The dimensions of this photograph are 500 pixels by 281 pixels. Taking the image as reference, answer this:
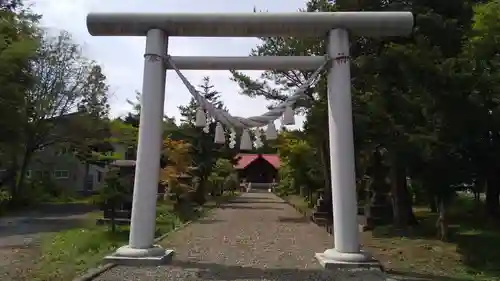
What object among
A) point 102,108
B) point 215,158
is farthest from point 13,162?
point 215,158

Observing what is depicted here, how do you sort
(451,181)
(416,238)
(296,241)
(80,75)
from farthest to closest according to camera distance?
(80,75)
(416,238)
(296,241)
(451,181)

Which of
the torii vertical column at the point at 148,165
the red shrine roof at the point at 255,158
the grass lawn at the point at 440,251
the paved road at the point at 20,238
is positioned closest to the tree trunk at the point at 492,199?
the grass lawn at the point at 440,251

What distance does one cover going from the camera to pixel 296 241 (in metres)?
12.8

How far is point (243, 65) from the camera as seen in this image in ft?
29.4

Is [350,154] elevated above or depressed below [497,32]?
below

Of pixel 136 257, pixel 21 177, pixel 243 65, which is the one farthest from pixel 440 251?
pixel 21 177

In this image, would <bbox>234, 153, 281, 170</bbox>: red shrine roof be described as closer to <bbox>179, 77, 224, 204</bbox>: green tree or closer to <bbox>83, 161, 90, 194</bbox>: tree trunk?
<bbox>83, 161, 90, 194</bbox>: tree trunk

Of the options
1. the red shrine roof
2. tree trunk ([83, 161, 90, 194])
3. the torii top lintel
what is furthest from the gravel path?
the red shrine roof

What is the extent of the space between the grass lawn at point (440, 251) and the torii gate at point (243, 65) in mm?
2169

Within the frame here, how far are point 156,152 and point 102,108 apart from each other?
26887mm

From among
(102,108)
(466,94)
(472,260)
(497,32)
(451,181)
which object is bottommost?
(472,260)

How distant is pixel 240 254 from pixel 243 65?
3877 millimetres

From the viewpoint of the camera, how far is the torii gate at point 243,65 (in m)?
8.28

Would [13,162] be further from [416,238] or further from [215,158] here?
[416,238]
